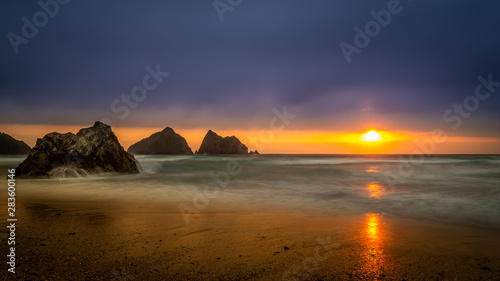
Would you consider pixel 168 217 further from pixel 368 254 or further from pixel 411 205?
pixel 411 205

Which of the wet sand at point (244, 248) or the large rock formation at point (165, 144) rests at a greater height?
the large rock formation at point (165, 144)

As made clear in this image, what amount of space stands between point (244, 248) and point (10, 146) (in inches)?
4419

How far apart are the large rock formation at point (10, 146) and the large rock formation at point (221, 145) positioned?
9048 cm

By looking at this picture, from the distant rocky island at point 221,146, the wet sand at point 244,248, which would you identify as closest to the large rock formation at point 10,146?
the distant rocky island at point 221,146

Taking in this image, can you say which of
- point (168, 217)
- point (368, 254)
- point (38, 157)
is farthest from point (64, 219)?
point (38, 157)

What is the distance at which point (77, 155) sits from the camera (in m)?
19.1

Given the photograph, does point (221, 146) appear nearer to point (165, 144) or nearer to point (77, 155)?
point (165, 144)

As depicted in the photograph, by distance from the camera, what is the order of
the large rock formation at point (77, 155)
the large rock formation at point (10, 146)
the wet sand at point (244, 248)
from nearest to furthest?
the wet sand at point (244, 248)
the large rock formation at point (77, 155)
the large rock formation at point (10, 146)

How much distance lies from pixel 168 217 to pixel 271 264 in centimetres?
386

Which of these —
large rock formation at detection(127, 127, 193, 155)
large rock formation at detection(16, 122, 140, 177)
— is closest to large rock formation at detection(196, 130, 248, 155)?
large rock formation at detection(127, 127, 193, 155)

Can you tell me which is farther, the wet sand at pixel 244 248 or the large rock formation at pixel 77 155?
the large rock formation at pixel 77 155

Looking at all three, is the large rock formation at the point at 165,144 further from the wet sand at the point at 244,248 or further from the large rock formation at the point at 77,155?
the wet sand at the point at 244,248

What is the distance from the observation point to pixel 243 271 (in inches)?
140

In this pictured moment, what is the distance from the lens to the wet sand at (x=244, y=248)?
351 centimetres
